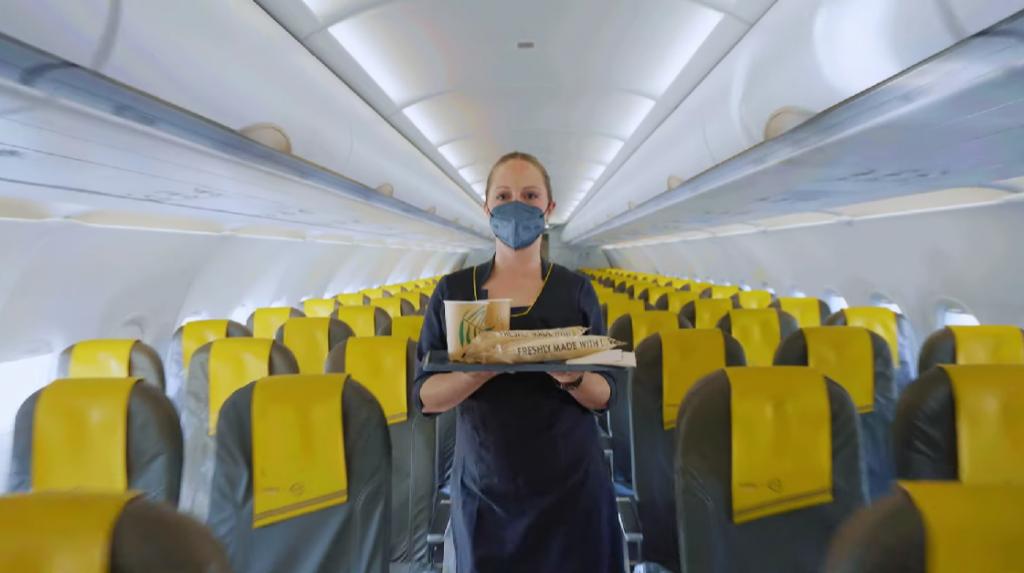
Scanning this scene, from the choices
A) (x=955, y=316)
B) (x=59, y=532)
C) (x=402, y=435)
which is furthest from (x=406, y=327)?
(x=955, y=316)

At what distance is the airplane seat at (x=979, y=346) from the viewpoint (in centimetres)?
302

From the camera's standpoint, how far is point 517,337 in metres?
1.25

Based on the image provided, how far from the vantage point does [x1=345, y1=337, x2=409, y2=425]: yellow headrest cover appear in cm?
290

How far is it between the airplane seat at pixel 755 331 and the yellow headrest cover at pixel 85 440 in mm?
4141

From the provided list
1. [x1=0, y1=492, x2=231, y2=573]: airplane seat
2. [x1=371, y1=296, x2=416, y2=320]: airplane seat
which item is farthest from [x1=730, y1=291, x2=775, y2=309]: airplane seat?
[x1=0, y1=492, x2=231, y2=573]: airplane seat

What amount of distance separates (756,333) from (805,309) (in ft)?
6.07

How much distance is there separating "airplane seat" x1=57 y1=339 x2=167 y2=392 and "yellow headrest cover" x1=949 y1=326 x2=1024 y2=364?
518cm

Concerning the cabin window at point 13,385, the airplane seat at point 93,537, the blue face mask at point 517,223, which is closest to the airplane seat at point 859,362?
the blue face mask at point 517,223

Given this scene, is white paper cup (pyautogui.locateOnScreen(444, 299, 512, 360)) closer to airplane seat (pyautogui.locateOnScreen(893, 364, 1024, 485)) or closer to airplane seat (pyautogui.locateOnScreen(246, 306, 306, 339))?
airplane seat (pyautogui.locateOnScreen(893, 364, 1024, 485))

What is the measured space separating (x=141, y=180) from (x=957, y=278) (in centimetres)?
669

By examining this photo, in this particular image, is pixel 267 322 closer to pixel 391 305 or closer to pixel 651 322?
pixel 391 305

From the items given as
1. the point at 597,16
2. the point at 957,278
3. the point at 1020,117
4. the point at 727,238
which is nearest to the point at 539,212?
the point at 1020,117

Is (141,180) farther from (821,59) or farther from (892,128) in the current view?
(892,128)

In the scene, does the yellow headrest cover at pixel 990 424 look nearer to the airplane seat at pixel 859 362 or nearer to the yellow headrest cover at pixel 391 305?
the airplane seat at pixel 859 362
